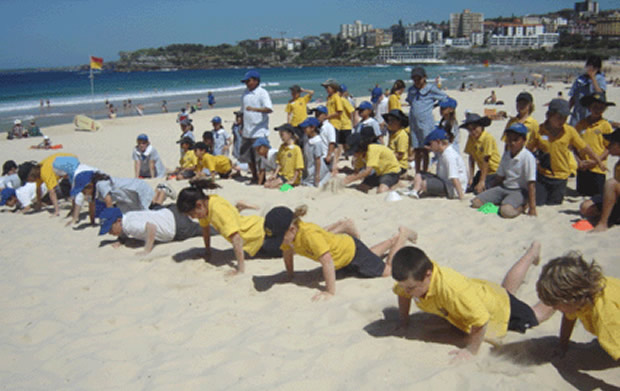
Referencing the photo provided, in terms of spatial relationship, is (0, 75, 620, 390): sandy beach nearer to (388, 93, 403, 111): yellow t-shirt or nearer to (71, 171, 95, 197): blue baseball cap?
(71, 171, 95, 197): blue baseball cap

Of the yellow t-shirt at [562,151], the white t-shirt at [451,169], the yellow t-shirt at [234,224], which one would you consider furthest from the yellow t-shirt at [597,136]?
the yellow t-shirt at [234,224]

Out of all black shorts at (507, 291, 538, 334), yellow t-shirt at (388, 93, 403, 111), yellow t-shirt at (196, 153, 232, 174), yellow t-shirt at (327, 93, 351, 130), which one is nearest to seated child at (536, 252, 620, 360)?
black shorts at (507, 291, 538, 334)

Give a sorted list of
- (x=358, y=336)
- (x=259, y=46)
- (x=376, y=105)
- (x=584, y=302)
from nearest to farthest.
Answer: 1. (x=584, y=302)
2. (x=358, y=336)
3. (x=376, y=105)
4. (x=259, y=46)

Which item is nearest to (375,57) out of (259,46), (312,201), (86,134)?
(259,46)

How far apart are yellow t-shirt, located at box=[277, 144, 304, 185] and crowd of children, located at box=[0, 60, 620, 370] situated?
1.0 inches

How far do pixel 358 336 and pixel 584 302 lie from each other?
1.51 metres

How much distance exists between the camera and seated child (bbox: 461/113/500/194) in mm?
6379

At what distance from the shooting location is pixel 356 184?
762cm

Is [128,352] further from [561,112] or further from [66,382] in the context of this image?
[561,112]

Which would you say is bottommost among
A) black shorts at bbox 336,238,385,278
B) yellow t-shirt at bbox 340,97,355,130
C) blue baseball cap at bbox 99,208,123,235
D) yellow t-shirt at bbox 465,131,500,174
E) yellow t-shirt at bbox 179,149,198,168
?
black shorts at bbox 336,238,385,278

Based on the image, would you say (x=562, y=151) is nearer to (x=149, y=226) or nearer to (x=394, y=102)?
(x=394, y=102)

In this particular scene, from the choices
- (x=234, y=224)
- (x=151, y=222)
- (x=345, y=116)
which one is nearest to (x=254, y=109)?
(x=345, y=116)

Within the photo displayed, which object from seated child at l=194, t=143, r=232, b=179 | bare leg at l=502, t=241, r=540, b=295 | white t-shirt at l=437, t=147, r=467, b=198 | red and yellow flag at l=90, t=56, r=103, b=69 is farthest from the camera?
red and yellow flag at l=90, t=56, r=103, b=69

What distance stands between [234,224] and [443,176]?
342 cm
